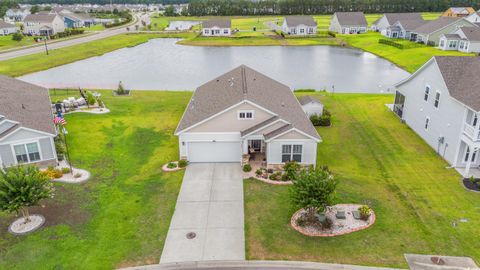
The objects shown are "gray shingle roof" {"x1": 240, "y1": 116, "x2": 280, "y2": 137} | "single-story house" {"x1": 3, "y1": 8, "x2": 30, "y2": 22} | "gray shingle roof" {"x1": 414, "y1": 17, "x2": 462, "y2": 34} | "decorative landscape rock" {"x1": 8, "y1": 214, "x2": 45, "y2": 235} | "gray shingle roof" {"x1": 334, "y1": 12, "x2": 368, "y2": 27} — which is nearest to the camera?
"decorative landscape rock" {"x1": 8, "y1": 214, "x2": 45, "y2": 235}

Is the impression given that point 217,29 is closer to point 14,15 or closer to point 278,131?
point 278,131

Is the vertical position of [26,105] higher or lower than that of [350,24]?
lower

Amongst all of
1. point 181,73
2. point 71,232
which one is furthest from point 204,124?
point 181,73

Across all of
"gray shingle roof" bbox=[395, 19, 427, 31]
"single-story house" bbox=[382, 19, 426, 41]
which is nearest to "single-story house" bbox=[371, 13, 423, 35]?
"single-story house" bbox=[382, 19, 426, 41]

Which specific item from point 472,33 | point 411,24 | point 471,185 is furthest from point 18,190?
point 411,24

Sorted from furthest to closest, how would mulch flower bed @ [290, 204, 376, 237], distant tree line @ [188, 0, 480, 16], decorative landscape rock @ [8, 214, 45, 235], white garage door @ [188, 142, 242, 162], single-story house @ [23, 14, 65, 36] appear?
distant tree line @ [188, 0, 480, 16] < single-story house @ [23, 14, 65, 36] < white garage door @ [188, 142, 242, 162] < decorative landscape rock @ [8, 214, 45, 235] < mulch flower bed @ [290, 204, 376, 237]

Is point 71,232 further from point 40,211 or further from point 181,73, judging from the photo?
point 181,73

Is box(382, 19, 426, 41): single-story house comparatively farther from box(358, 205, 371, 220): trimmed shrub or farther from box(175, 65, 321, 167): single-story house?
box(358, 205, 371, 220): trimmed shrub
